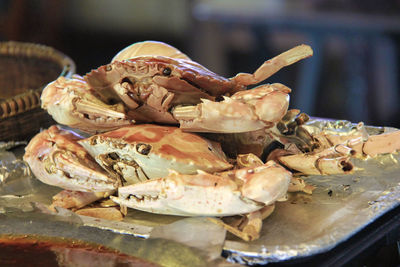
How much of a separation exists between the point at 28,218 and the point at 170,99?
0.56 metres

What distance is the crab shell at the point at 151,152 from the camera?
1524mm

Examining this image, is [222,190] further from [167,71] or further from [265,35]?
[265,35]

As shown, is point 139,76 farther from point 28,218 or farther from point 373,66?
point 373,66

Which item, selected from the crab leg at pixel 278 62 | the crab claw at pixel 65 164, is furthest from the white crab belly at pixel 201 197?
the crab leg at pixel 278 62

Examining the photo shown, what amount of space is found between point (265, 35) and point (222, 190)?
387 cm

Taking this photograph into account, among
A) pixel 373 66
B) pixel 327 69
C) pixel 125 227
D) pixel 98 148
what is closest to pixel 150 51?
pixel 98 148

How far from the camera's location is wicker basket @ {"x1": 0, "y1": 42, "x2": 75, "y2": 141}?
7.34 feet

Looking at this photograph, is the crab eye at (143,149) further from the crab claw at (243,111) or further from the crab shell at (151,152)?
the crab claw at (243,111)

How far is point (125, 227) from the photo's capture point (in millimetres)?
1552

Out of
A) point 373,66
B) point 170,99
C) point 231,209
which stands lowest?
point 373,66

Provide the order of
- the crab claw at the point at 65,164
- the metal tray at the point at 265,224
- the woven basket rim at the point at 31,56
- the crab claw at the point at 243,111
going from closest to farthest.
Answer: the metal tray at the point at 265,224
the crab claw at the point at 243,111
the crab claw at the point at 65,164
the woven basket rim at the point at 31,56

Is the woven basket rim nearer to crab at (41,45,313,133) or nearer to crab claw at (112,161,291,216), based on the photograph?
crab at (41,45,313,133)

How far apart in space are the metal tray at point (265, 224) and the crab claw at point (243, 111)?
261mm

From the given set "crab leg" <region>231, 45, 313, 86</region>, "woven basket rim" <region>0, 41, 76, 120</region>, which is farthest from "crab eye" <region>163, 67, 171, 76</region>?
"woven basket rim" <region>0, 41, 76, 120</region>
